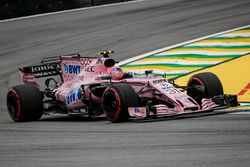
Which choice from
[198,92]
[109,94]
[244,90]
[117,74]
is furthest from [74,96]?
[244,90]

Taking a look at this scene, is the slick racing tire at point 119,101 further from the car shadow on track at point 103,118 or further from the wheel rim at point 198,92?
the wheel rim at point 198,92

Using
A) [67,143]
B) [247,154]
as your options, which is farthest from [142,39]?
[247,154]

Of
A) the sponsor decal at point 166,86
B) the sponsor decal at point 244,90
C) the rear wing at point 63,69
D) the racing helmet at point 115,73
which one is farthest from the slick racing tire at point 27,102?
the sponsor decal at point 244,90

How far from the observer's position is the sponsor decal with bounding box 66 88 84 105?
15.4m

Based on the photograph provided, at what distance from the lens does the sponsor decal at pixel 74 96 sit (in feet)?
50.7

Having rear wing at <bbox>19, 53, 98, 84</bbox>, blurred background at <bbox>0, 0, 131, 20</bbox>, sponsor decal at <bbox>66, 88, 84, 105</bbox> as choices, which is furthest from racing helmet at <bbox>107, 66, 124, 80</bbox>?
blurred background at <bbox>0, 0, 131, 20</bbox>

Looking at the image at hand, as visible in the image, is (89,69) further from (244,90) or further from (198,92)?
(244,90)

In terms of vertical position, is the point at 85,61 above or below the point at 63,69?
above

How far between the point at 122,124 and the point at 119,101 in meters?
0.40

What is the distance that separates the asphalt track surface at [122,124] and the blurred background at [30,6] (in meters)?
1.35

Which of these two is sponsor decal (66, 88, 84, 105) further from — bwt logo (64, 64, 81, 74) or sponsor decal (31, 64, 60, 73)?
sponsor decal (31, 64, 60, 73)

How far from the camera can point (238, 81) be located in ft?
57.6

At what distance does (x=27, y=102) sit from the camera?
15.7m

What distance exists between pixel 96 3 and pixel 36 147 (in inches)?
911
